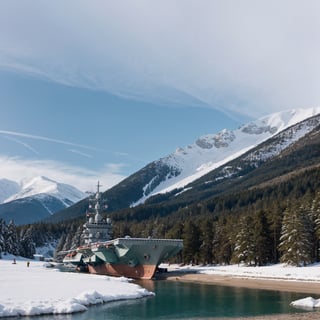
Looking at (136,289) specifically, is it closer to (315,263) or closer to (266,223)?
(315,263)

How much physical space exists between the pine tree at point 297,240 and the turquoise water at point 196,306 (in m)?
20.7

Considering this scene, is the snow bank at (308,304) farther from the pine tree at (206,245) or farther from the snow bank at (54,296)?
the pine tree at (206,245)

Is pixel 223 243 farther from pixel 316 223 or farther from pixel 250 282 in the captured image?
pixel 250 282

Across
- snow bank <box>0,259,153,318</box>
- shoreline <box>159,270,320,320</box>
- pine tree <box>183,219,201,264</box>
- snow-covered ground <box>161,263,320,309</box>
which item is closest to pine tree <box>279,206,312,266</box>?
snow-covered ground <box>161,263,320,309</box>

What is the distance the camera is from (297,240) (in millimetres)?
81562

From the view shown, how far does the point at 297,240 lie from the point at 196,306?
122 ft

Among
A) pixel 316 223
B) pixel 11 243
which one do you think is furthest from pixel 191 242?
pixel 11 243

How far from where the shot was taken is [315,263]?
8288cm

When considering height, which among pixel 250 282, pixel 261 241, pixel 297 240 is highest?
pixel 261 241

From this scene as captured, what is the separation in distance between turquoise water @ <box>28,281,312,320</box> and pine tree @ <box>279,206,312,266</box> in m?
20.7

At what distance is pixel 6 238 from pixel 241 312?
12724 centimetres

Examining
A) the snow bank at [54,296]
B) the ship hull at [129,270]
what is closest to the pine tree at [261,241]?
the ship hull at [129,270]

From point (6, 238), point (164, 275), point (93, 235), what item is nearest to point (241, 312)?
point (164, 275)

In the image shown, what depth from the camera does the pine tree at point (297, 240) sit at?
267ft
